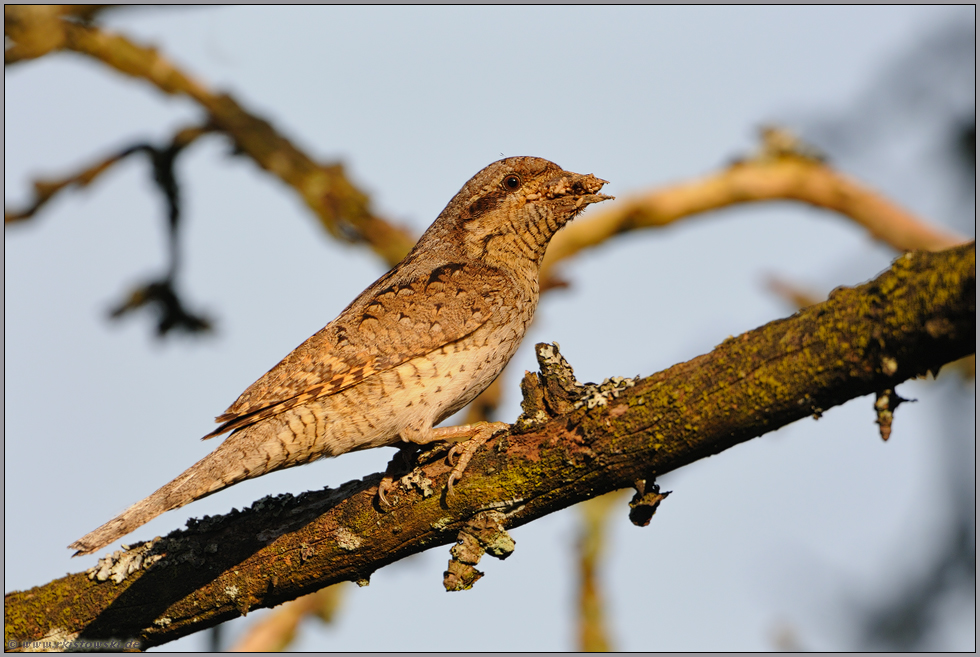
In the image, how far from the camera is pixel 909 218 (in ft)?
23.1

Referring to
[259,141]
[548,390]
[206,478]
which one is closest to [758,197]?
[259,141]

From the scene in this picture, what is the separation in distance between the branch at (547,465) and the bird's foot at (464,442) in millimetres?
Result: 69

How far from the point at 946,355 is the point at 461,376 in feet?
8.45

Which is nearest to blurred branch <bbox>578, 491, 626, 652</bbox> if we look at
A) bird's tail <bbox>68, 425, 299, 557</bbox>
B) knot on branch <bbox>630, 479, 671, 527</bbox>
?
bird's tail <bbox>68, 425, 299, 557</bbox>

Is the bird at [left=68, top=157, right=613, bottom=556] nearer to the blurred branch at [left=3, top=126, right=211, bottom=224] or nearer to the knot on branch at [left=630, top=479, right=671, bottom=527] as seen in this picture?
the knot on branch at [left=630, top=479, right=671, bottom=527]

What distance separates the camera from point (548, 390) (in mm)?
3451

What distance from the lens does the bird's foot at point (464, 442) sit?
3672 mm

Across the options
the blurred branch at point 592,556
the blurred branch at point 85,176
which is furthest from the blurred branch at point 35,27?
the blurred branch at point 592,556

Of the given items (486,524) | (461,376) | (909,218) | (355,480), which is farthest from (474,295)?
(909,218)

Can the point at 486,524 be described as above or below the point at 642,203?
below

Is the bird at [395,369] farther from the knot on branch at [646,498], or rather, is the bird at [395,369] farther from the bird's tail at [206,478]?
the knot on branch at [646,498]

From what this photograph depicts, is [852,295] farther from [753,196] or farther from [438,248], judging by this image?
[753,196]

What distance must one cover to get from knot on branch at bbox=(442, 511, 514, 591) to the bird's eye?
95.8 inches

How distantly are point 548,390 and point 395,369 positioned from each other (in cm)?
130
